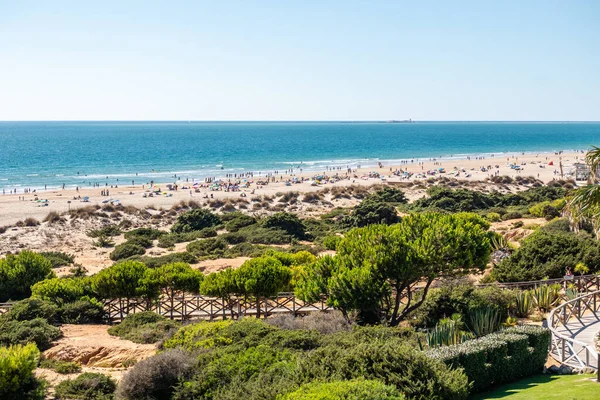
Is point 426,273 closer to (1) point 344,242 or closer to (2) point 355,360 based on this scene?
(1) point 344,242

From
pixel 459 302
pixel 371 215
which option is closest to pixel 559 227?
pixel 459 302

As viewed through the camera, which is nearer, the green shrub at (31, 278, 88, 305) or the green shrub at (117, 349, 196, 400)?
the green shrub at (117, 349, 196, 400)

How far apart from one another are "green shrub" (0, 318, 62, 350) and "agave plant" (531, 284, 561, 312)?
15.1 m

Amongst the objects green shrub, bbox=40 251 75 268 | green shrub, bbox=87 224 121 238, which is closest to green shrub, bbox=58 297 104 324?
green shrub, bbox=40 251 75 268

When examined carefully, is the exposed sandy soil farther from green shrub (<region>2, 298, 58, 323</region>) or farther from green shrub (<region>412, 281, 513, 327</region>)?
green shrub (<region>412, 281, 513, 327</region>)

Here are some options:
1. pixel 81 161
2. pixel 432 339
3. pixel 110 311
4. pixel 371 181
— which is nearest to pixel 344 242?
pixel 432 339

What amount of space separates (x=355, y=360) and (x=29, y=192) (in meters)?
67.9

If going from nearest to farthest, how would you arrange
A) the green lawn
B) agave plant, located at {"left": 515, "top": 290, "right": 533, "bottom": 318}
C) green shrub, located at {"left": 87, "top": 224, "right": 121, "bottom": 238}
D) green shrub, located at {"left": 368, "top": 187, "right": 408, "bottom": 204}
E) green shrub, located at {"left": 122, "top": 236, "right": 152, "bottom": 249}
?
the green lawn, agave plant, located at {"left": 515, "top": 290, "right": 533, "bottom": 318}, green shrub, located at {"left": 122, "top": 236, "right": 152, "bottom": 249}, green shrub, located at {"left": 87, "top": 224, "right": 121, "bottom": 238}, green shrub, located at {"left": 368, "top": 187, "right": 408, "bottom": 204}

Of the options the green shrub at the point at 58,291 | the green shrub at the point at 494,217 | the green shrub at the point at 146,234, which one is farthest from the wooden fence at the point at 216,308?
the green shrub at the point at 494,217

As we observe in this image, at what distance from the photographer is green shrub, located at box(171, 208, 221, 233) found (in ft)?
154

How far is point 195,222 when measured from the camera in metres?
47.5

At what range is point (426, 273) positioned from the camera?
17.8 metres

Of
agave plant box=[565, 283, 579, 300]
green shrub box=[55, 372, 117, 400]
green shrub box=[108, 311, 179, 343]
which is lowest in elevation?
green shrub box=[108, 311, 179, 343]

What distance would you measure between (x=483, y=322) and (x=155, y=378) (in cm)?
833
